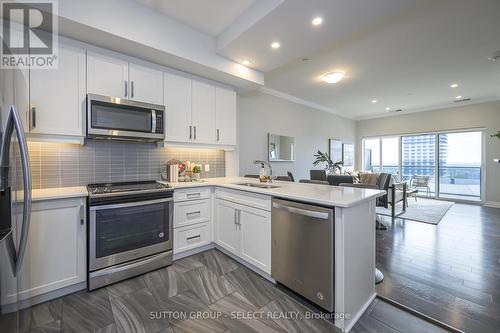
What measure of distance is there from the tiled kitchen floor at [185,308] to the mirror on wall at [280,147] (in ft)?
9.86

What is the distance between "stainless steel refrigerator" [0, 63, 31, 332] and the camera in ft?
3.57

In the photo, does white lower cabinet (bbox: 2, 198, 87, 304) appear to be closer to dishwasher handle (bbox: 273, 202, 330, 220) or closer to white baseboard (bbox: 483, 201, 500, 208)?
dishwasher handle (bbox: 273, 202, 330, 220)

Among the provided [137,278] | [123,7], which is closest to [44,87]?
[123,7]

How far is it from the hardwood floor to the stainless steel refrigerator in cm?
263

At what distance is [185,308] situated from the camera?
1.77 meters

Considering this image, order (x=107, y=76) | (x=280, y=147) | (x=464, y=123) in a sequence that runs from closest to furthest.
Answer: (x=107, y=76), (x=280, y=147), (x=464, y=123)

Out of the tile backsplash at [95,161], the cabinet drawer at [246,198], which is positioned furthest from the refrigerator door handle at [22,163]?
the cabinet drawer at [246,198]

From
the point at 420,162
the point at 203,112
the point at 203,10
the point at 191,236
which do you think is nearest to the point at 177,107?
the point at 203,112

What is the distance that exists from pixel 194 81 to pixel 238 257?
2443 mm

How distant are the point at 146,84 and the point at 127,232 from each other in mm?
1739

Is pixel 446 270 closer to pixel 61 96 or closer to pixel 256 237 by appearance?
pixel 256 237

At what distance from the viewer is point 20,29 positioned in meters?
1.91

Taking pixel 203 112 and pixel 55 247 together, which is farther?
pixel 203 112

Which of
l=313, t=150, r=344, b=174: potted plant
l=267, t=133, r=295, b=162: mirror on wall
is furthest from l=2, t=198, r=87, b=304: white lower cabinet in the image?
l=313, t=150, r=344, b=174: potted plant
